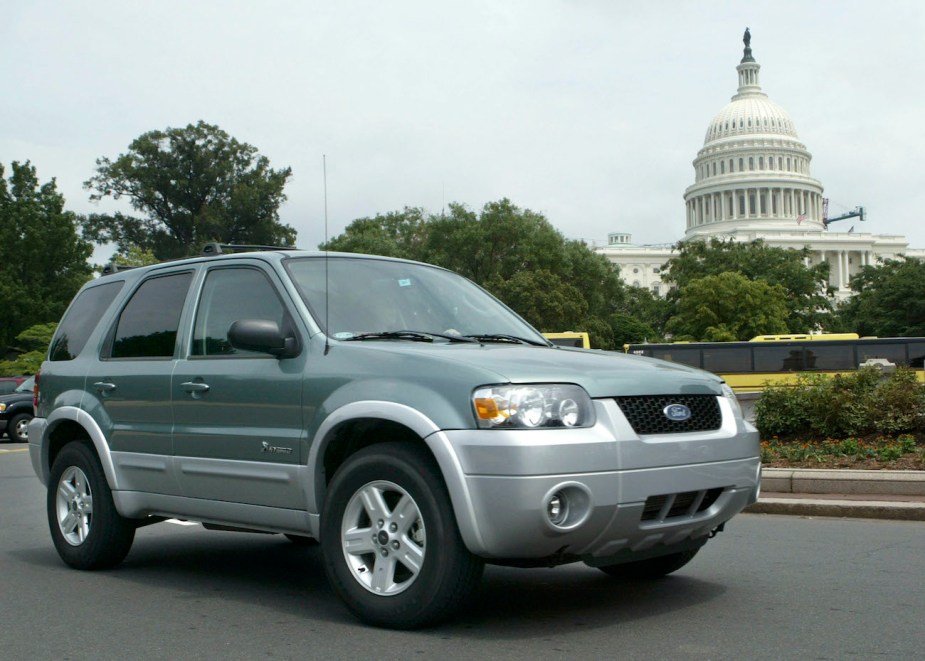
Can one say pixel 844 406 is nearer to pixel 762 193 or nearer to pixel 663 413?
pixel 663 413

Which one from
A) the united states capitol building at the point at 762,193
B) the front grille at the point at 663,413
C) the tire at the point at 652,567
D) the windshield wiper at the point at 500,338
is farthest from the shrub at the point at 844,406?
the united states capitol building at the point at 762,193

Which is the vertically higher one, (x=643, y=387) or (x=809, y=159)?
(x=809, y=159)

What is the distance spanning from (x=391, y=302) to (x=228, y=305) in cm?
96

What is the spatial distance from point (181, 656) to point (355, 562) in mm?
865

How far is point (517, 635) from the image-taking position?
516cm

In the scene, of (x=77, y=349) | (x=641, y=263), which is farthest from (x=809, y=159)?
(x=77, y=349)

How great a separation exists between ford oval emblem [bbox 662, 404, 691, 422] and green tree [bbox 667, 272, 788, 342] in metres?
65.1

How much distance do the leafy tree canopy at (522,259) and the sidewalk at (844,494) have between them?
5519 centimetres

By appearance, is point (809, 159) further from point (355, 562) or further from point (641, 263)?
point (355, 562)

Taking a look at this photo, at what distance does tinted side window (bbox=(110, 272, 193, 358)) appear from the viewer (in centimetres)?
678

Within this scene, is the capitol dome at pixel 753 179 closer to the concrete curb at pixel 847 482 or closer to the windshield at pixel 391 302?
the concrete curb at pixel 847 482

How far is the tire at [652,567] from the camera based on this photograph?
6301mm

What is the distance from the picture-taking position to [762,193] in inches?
5561

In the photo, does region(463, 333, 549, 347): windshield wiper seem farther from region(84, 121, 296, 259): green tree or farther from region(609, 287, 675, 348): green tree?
region(609, 287, 675, 348): green tree
